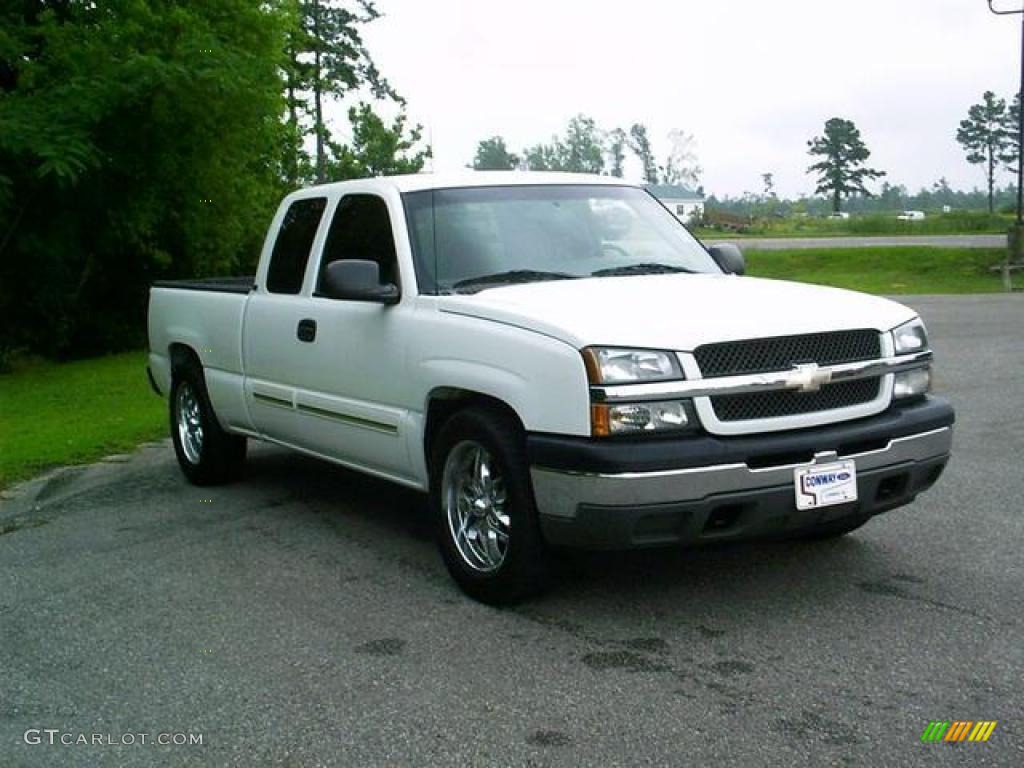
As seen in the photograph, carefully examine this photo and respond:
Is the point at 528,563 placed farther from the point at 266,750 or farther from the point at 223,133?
the point at 223,133

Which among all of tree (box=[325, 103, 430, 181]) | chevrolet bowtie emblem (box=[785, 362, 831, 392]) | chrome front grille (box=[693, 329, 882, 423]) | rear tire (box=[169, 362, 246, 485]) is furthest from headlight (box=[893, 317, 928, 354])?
tree (box=[325, 103, 430, 181])

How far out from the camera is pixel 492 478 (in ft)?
17.4

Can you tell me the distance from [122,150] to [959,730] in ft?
48.5

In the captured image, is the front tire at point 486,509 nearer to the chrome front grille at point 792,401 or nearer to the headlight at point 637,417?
the headlight at point 637,417

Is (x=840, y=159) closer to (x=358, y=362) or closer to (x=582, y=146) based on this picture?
(x=582, y=146)

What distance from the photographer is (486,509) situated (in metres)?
5.33

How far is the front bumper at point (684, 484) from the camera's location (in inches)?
183

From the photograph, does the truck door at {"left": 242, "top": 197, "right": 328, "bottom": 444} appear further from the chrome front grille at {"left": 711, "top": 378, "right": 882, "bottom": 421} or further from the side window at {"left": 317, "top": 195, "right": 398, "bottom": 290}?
the chrome front grille at {"left": 711, "top": 378, "right": 882, "bottom": 421}

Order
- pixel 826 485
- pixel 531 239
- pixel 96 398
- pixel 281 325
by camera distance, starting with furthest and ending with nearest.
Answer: pixel 96 398
pixel 281 325
pixel 531 239
pixel 826 485

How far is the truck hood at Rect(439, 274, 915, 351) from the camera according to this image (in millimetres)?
4805

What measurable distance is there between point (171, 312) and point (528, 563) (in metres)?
4.43

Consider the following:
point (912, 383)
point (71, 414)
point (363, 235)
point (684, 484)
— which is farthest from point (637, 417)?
point (71, 414)

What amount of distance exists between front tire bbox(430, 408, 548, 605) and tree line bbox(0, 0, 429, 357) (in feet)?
32.7

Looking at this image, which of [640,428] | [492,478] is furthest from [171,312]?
[640,428]
